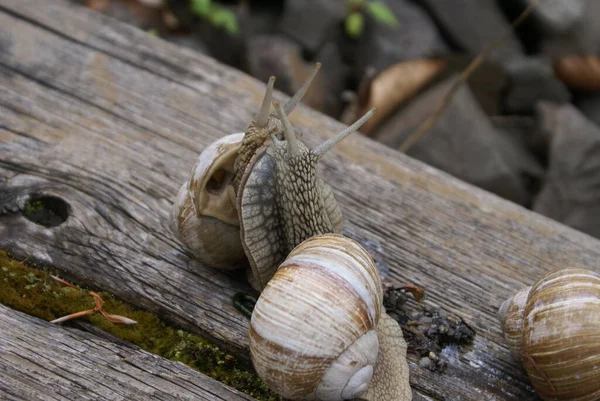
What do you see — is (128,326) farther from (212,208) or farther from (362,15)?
(362,15)

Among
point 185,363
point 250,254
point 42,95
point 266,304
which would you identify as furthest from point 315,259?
point 42,95

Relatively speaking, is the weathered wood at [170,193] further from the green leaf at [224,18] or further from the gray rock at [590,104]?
the gray rock at [590,104]

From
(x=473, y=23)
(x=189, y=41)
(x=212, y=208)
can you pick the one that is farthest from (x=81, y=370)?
(x=473, y=23)

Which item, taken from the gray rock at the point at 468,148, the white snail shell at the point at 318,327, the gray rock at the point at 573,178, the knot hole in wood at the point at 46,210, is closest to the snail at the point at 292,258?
the white snail shell at the point at 318,327

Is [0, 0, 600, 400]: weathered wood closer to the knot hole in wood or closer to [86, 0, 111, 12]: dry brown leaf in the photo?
the knot hole in wood

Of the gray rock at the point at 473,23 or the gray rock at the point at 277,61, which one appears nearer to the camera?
the gray rock at the point at 277,61

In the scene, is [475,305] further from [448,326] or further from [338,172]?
[338,172]

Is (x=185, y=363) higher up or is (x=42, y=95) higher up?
(x=42, y=95)
